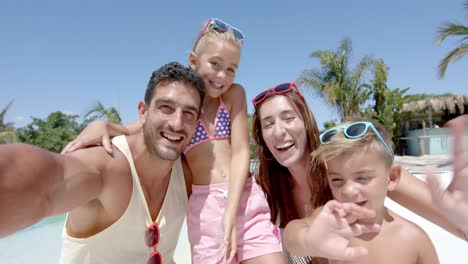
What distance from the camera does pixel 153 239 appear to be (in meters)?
2.27

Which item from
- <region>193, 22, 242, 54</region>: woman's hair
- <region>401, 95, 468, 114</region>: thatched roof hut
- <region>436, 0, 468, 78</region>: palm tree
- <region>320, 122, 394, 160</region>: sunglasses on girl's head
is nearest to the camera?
<region>320, 122, 394, 160</region>: sunglasses on girl's head

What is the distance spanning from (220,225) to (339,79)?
18.0 m

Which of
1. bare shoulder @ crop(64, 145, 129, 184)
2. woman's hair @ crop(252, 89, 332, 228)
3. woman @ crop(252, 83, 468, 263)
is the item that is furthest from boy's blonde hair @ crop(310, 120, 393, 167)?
bare shoulder @ crop(64, 145, 129, 184)

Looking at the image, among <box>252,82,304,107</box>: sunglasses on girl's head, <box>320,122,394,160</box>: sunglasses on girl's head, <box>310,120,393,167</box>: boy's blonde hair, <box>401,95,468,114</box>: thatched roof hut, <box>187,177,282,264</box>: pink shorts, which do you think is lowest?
<box>401,95,468,114</box>: thatched roof hut

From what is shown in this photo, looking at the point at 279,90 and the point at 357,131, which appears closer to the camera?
the point at 357,131

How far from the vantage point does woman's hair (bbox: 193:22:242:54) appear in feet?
8.89

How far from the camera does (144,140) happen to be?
90.4 inches

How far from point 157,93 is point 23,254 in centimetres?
738

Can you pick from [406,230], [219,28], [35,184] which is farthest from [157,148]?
[406,230]

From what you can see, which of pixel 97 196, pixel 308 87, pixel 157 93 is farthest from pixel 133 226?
pixel 308 87

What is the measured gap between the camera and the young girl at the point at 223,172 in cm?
229

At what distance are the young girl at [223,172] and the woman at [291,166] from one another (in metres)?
0.19

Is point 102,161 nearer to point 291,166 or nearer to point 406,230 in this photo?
point 291,166

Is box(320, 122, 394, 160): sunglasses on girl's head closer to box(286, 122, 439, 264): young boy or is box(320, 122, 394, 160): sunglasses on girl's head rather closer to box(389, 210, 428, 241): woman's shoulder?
box(286, 122, 439, 264): young boy
